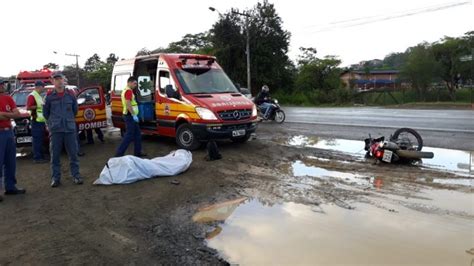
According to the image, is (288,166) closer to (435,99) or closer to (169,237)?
(169,237)

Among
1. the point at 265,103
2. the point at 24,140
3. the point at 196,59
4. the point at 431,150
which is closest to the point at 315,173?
A: the point at 431,150

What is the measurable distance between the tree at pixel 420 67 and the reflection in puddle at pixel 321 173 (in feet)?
115

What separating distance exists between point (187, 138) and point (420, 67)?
3724cm

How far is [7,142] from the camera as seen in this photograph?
21.5 feet

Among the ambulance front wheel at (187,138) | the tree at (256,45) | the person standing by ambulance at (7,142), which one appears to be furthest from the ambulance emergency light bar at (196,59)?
the tree at (256,45)

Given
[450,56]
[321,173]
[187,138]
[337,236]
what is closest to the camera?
[337,236]

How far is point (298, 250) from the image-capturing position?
4.30 meters

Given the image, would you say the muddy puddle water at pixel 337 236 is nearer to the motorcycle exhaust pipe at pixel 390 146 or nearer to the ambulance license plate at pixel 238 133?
the motorcycle exhaust pipe at pixel 390 146

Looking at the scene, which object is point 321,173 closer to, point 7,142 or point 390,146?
point 390,146

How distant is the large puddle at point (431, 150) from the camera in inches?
301

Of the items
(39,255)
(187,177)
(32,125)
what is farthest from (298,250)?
(32,125)

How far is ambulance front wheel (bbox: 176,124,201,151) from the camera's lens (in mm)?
9703

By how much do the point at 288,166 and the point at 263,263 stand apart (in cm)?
426

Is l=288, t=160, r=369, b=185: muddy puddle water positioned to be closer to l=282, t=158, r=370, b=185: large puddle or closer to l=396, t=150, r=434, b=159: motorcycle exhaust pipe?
l=282, t=158, r=370, b=185: large puddle
